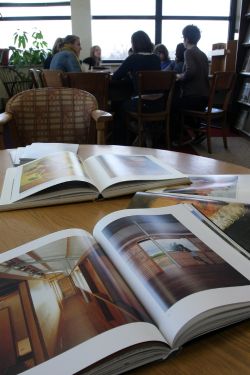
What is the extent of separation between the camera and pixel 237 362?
323 mm

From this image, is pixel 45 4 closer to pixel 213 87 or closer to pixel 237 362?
pixel 213 87

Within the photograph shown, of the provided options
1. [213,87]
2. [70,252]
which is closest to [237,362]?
[70,252]

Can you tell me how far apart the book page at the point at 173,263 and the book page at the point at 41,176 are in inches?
7.5

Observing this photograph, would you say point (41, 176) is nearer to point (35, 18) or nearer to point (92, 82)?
point (92, 82)

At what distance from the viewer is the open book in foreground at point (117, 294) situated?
0.31 m

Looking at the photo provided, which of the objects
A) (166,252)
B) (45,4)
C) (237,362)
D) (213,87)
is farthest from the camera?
(45,4)

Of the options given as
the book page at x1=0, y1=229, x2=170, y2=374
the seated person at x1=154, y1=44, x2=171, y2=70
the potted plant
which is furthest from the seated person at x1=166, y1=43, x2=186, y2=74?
the book page at x1=0, y1=229, x2=170, y2=374

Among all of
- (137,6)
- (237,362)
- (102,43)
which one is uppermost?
(137,6)

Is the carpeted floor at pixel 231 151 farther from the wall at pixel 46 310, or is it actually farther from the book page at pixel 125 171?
the wall at pixel 46 310

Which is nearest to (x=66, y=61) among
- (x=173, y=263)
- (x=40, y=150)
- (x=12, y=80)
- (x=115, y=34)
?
(x=12, y=80)

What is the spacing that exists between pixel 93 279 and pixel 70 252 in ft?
0.25

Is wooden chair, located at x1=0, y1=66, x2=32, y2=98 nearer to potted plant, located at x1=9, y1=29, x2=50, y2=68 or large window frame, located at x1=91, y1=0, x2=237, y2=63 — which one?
potted plant, located at x1=9, y1=29, x2=50, y2=68

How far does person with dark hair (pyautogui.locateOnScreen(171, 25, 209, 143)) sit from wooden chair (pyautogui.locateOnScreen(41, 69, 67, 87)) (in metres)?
1.22

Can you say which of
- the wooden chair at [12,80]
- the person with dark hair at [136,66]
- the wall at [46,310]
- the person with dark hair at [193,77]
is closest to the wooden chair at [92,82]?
the person with dark hair at [136,66]
